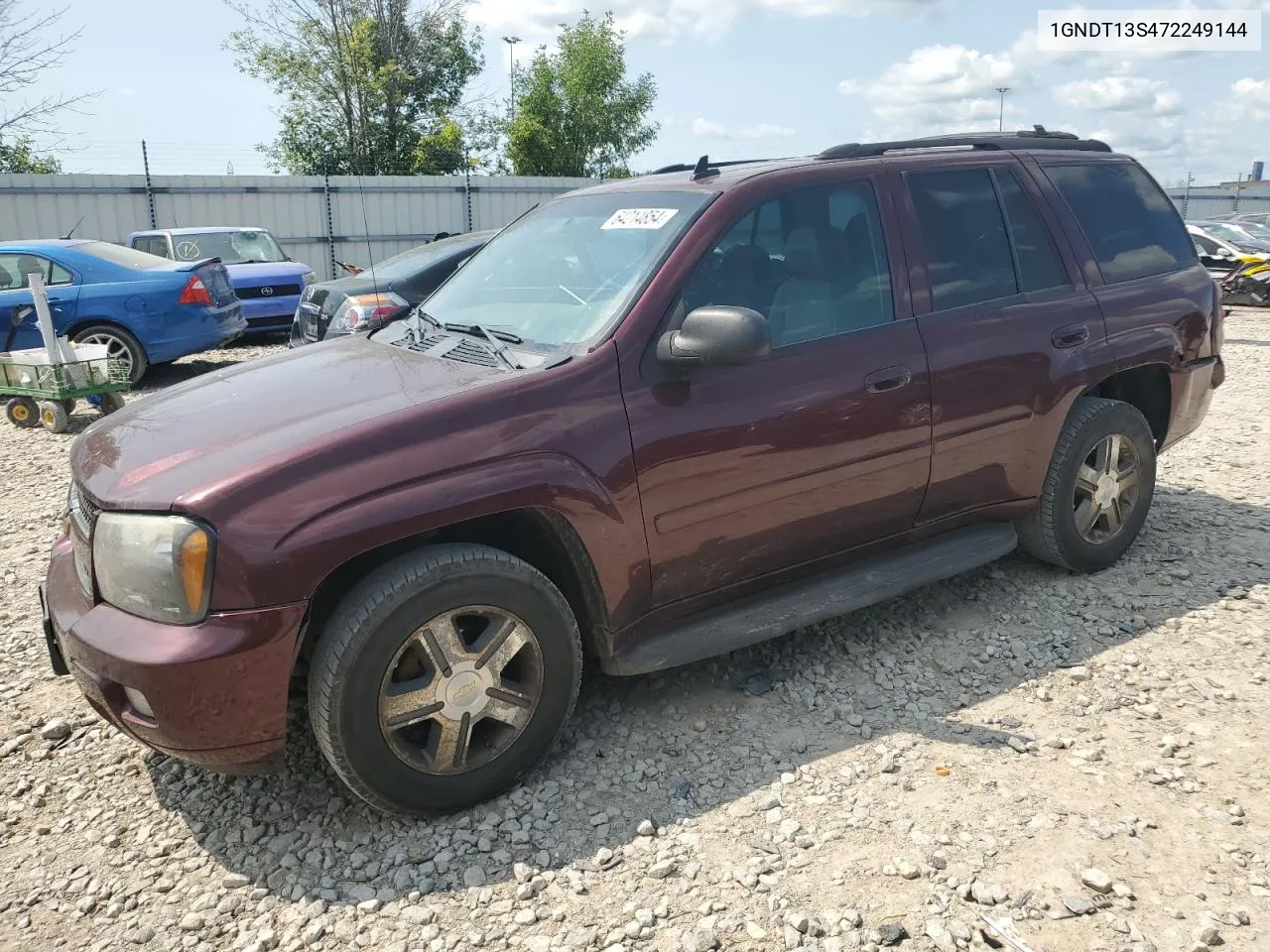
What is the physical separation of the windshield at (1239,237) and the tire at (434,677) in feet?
54.9

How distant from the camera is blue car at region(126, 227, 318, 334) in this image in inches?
492

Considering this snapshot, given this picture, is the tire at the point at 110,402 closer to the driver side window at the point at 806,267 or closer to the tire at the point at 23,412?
the tire at the point at 23,412

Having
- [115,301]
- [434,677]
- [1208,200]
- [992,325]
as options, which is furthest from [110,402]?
[1208,200]

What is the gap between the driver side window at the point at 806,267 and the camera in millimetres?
3312

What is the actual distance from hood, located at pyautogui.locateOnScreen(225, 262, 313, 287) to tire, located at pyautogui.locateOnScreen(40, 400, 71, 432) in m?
4.44

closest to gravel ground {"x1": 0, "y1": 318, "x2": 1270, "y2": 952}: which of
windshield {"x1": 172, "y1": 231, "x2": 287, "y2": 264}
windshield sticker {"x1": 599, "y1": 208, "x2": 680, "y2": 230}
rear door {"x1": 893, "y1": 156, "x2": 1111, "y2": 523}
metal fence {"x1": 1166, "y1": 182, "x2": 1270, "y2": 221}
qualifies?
rear door {"x1": 893, "y1": 156, "x2": 1111, "y2": 523}

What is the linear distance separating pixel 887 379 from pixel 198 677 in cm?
243

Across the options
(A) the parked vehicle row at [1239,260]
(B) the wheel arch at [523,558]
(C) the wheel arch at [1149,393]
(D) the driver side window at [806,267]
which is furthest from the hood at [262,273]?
(A) the parked vehicle row at [1239,260]

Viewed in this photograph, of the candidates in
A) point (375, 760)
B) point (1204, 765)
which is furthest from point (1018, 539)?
point (375, 760)

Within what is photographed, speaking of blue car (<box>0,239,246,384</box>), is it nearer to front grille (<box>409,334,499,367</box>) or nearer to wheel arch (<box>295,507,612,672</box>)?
front grille (<box>409,334,499,367</box>)

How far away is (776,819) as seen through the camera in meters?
2.89

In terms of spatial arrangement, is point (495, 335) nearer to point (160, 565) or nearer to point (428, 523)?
point (428, 523)

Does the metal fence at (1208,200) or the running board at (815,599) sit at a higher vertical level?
the metal fence at (1208,200)

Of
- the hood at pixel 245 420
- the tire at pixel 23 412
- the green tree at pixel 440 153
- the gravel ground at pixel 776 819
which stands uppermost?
the green tree at pixel 440 153
